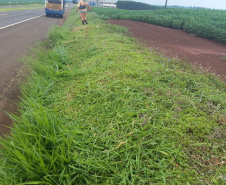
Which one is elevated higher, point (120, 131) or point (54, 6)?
point (54, 6)

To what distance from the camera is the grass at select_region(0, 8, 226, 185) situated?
1.67 meters

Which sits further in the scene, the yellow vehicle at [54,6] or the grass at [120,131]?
the yellow vehicle at [54,6]

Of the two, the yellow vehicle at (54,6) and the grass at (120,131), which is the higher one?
the yellow vehicle at (54,6)

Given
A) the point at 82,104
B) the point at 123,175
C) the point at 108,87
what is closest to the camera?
the point at 123,175

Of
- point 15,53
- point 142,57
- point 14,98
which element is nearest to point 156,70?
point 142,57

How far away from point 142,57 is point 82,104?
2.36 metres

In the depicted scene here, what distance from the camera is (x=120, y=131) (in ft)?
6.97

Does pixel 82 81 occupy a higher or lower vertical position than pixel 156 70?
lower

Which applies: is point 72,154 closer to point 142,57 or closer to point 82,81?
point 82,81

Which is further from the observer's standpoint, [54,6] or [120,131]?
[54,6]

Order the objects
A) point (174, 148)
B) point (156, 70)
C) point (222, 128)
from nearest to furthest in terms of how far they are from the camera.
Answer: point (174, 148)
point (222, 128)
point (156, 70)

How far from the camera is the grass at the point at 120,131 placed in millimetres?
1668

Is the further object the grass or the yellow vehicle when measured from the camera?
the yellow vehicle

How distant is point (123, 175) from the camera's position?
1.65 meters
